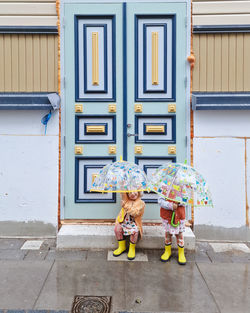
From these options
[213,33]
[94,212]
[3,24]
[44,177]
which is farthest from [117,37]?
[94,212]

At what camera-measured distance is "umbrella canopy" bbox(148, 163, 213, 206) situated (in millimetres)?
3697

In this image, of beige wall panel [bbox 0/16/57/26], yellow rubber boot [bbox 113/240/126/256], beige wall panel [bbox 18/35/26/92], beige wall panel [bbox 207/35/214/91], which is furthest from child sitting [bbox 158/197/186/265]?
beige wall panel [bbox 0/16/57/26]

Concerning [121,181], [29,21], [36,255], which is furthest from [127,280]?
[29,21]

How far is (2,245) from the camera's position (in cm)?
473

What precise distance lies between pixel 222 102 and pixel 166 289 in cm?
295

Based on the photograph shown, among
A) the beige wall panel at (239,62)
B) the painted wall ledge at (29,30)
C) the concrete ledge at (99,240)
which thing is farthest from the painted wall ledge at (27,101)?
the beige wall panel at (239,62)

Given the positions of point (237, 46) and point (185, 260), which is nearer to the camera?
point (185, 260)

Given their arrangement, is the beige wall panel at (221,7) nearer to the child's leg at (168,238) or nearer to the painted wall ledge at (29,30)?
the painted wall ledge at (29,30)

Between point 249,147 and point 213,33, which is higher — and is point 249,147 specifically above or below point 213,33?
below

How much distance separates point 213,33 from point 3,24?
11.3 ft

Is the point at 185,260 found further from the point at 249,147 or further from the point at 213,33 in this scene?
the point at 213,33

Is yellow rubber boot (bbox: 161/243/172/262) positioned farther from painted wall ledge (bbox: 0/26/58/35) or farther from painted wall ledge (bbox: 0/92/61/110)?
painted wall ledge (bbox: 0/26/58/35)

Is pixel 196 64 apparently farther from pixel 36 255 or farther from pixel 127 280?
pixel 36 255

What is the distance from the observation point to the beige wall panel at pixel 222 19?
4883mm
